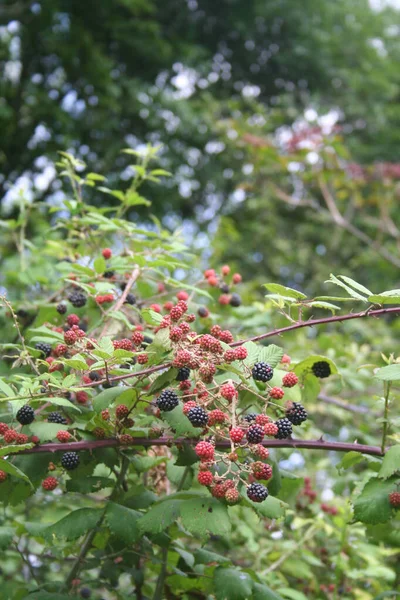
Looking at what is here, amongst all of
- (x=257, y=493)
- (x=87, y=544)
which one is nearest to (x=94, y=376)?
(x=87, y=544)

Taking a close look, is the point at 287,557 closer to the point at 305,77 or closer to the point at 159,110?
the point at 159,110

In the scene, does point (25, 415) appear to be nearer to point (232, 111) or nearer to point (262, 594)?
point (262, 594)

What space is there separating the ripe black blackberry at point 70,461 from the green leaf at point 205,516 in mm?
227

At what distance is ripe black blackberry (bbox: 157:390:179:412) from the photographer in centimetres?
116

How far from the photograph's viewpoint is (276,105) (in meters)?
10.9

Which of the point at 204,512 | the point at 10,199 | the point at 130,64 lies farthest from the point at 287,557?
the point at 130,64

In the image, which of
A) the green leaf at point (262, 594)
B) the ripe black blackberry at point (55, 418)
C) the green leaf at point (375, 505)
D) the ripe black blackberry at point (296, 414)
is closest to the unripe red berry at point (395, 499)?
the green leaf at point (375, 505)

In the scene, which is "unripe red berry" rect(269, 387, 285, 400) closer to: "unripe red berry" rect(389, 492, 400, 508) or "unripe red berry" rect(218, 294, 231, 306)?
"unripe red berry" rect(389, 492, 400, 508)

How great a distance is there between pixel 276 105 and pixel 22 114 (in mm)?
4569

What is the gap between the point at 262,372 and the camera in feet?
3.85

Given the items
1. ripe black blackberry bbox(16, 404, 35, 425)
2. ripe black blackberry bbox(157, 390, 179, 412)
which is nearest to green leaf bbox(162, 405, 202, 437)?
ripe black blackberry bbox(157, 390, 179, 412)

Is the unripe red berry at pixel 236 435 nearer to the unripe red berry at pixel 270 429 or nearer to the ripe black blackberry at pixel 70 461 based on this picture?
the unripe red berry at pixel 270 429

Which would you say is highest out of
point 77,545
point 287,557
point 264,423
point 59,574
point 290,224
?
point 264,423

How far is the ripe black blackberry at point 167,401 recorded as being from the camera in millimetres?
1159
